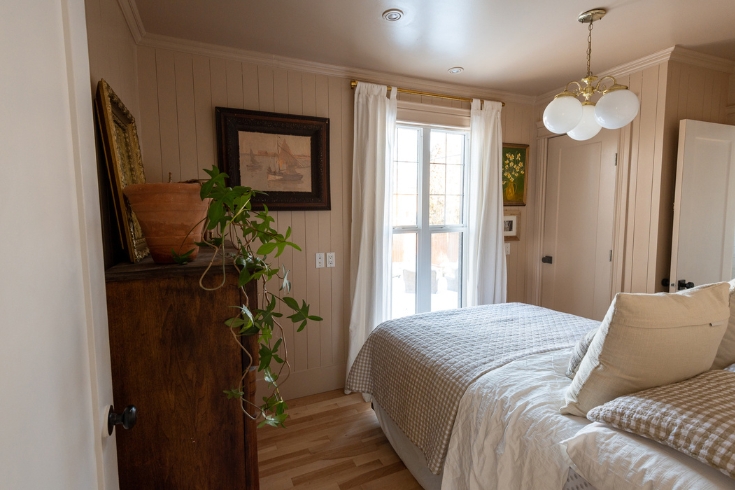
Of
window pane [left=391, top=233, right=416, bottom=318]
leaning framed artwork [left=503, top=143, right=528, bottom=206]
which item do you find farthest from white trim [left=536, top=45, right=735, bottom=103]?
window pane [left=391, top=233, right=416, bottom=318]

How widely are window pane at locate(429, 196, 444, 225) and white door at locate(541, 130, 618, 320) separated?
110 centimetres

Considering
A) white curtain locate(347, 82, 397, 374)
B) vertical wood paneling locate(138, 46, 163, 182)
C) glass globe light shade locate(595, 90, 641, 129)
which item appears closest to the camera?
glass globe light shade locate(595, 90, 641, 129)

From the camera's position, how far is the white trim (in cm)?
247

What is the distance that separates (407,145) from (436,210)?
633mm

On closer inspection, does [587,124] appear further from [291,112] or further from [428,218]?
[291,112]

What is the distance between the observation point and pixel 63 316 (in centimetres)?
60

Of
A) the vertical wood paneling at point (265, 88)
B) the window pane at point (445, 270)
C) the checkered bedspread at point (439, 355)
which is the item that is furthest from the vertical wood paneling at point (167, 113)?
the window pane at point (445, 270)

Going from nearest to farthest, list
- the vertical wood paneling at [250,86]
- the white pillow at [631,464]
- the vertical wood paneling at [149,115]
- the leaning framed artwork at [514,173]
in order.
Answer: the white pillow at [631,464], the vertical wood paneling at [149,115], the vertical wood paneling at [250,86], the leaning framed artwork at [514,173]

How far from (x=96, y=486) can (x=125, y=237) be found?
2.32 ft

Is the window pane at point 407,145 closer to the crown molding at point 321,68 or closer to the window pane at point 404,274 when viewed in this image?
the crown molding at point 321,68

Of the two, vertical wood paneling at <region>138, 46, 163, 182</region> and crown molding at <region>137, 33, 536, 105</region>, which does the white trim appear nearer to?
crown molding at <region>137, 33, 536, 105</region>

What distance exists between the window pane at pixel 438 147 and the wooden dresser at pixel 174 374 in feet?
8.55

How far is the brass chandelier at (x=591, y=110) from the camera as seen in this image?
1701 millimetres

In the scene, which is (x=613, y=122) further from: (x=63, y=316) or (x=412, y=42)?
(x=63, y=316)
